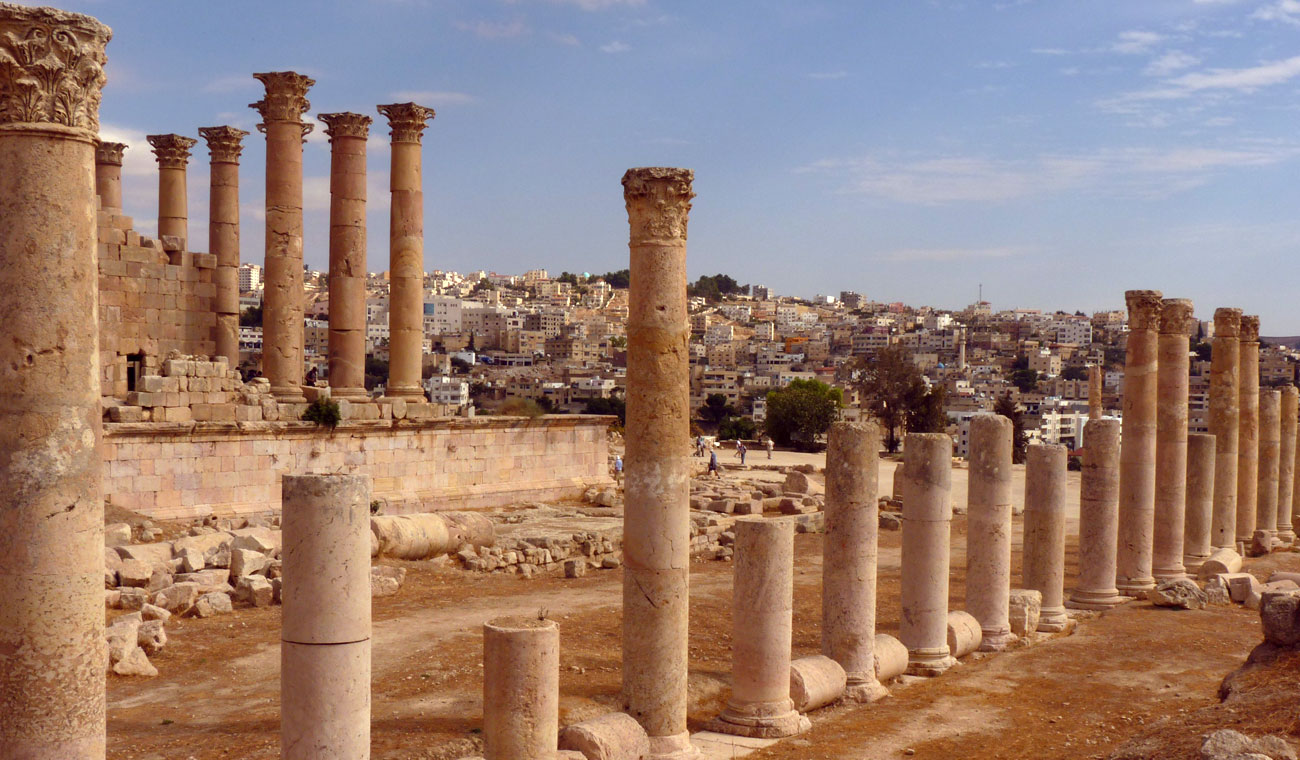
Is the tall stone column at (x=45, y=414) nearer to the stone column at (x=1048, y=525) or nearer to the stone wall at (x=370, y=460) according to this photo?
the stone column at (x=1048, y=525)

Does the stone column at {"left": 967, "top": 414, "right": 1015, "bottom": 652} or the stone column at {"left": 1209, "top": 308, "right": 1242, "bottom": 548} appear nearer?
the stone column at {"left": 967, "top": 414, "right": 1015, "bottom": 652}

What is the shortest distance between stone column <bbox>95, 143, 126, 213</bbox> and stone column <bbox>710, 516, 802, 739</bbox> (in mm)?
23788

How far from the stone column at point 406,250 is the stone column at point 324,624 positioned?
18.7 meters

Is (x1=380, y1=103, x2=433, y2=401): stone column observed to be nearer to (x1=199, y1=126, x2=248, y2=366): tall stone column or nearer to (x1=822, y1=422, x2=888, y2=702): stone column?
(x1=199, y1=126, x2=248, y2=366): tall stone column

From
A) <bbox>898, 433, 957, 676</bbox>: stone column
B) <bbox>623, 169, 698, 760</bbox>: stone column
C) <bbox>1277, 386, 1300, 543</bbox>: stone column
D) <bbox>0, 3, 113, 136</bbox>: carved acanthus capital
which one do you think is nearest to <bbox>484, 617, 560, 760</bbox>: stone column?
<bbox>623, 169, 698, 760</bbox>: stone column

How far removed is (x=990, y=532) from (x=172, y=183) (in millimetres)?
22533

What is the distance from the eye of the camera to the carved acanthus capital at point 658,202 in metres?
11.1

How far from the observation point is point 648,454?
11055 mm

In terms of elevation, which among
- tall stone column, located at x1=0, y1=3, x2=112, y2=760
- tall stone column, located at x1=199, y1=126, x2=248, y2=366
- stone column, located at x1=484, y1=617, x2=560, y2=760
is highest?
tall stone column, located at x1=199, y1=126, x2=248, y2=366

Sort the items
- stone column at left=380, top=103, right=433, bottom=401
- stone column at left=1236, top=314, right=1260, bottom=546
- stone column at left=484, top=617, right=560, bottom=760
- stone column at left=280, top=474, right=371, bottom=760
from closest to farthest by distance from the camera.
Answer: stone column at left=280, top=474, right=371, bottom=760, stone column at left=484, top=617, right=560, bottom=760, stone column at left=1236, top=314, right=1260, bottom=546, stone column at left=380, top=103, right=433, bottom=401

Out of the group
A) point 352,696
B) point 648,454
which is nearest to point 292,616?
point 352,696

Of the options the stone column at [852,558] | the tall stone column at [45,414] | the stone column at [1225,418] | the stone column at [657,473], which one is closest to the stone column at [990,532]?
the stone column at [852,558]

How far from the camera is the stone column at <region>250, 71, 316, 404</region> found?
25.4 meters

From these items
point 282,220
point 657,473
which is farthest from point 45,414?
point 282,220
